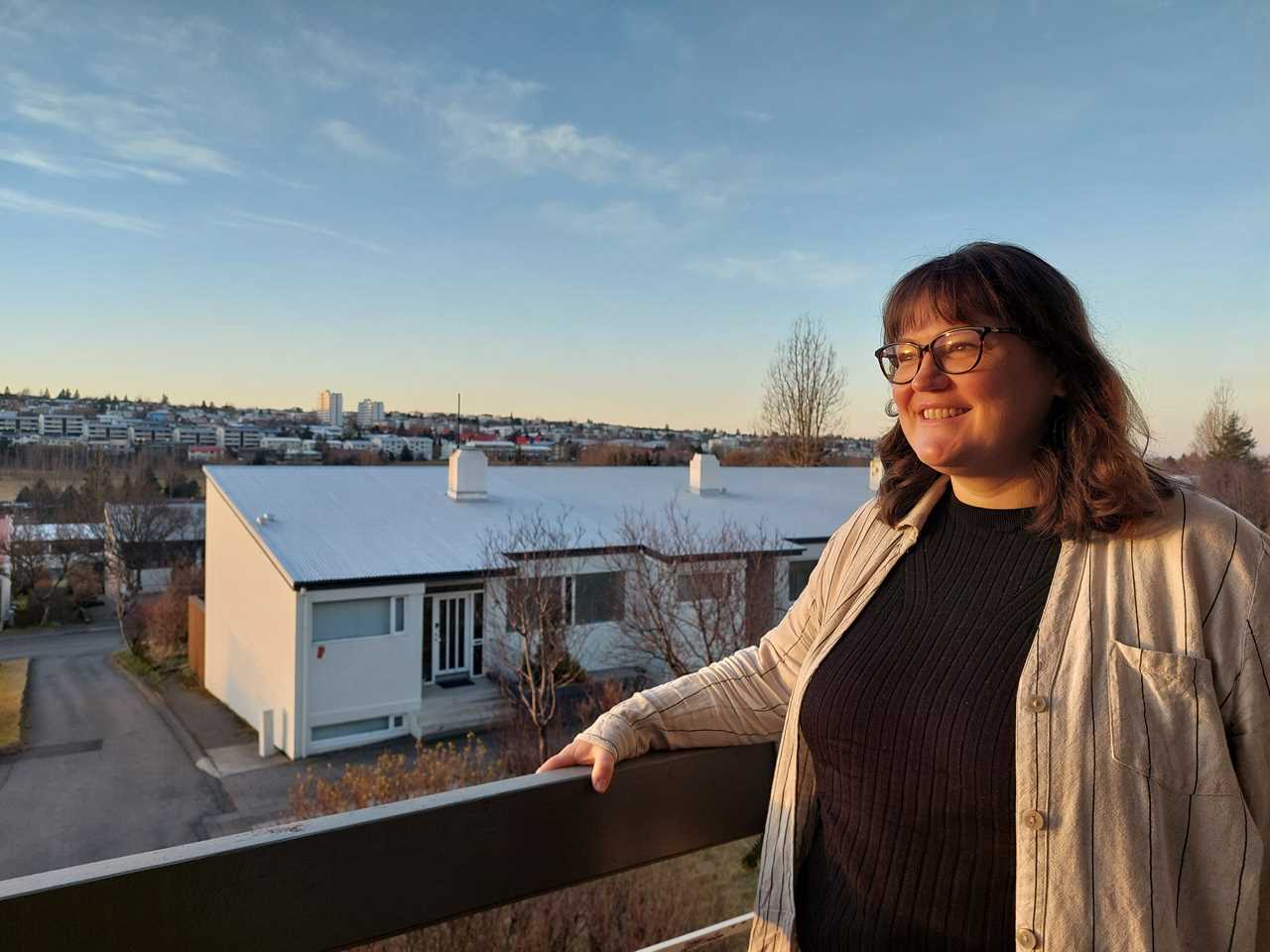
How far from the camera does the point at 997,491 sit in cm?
127

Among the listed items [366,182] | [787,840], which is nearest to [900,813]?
[787,840]

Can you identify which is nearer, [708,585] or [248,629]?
[708,585]

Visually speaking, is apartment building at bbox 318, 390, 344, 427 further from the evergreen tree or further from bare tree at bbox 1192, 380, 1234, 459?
the evergreen tree

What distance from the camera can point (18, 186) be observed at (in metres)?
16.0

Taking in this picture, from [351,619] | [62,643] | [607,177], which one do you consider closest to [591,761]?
[351,619]

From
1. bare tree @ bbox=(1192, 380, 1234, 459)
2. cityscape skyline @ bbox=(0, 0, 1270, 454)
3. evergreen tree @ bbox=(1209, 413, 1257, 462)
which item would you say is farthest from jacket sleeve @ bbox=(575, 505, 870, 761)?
bare tree @ bbox=(1192, 380, 1234, 459)

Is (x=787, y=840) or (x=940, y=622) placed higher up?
(x=940, y=622)

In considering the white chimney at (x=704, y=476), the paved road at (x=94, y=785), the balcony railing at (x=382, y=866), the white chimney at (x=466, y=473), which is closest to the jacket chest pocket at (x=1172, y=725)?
the balcony railing at (x=382, y=866)

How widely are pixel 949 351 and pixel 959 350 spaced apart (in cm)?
2

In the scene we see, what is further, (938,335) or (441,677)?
(441,677)

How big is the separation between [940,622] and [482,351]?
2514 centimetres

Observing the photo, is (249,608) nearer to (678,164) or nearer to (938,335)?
(678,164)

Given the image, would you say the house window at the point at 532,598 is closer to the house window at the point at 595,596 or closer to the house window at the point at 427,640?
the house window at the point at 595,596

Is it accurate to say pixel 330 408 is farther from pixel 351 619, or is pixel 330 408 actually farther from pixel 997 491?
pixel 997 491
